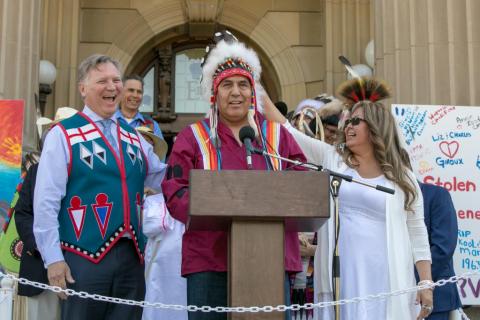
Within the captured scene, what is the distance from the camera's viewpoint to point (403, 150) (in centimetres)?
505

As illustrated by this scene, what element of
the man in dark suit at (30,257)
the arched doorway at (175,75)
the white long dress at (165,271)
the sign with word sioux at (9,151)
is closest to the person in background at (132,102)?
the sign with word sioux at (9,151)

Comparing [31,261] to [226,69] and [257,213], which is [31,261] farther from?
[257,213]

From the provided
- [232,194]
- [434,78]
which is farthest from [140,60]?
[232,194]

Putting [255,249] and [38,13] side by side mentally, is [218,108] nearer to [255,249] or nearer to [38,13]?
[255,249]

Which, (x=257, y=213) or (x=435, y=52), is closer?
(x=257, y=213)

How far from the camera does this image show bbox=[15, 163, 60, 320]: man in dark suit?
5.23 m

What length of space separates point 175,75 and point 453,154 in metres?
5.94

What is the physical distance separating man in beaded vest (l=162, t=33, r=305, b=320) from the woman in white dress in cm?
47

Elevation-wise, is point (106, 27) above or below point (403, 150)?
above

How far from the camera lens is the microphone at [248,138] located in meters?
3.93

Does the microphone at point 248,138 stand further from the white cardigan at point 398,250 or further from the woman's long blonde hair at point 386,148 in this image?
the woman's long blonde hair at point 386,148

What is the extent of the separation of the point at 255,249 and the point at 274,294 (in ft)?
0.66

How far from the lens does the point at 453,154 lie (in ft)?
23.3

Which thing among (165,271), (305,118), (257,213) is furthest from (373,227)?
(165,271)
